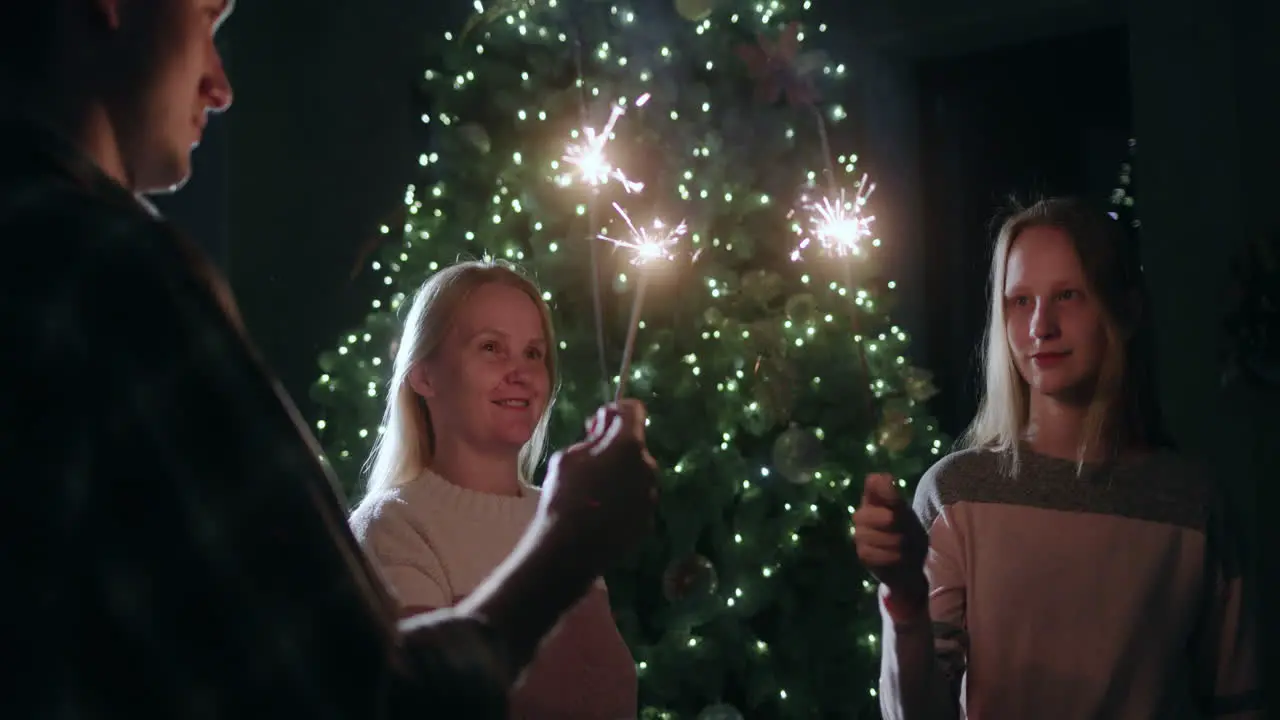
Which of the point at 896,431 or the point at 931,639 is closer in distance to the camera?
the point at 931,639

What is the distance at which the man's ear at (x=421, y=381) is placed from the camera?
6.17ft

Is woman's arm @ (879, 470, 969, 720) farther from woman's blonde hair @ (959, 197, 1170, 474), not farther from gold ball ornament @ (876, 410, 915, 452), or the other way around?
gold ball ornament @ (876, 410, 915, 452)

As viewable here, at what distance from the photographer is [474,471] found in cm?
182

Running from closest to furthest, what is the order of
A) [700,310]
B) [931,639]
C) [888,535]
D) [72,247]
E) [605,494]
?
[72,247] → [605,494] → [888,535] → [931,639] → [700,310]

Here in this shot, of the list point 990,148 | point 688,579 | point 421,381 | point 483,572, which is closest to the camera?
point 483,572

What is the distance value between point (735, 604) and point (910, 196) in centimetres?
170

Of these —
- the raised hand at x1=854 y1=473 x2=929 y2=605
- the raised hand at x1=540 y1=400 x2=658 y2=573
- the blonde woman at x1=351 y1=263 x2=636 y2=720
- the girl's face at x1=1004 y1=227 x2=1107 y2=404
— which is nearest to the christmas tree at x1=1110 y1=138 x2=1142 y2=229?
the girl's face at x1=1004 y1=227 x2=1107 y2=404

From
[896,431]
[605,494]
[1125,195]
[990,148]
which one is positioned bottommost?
[896,431]

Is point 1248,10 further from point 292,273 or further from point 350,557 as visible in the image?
point 350,557

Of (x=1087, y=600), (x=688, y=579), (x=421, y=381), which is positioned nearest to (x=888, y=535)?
(x=1087, y=600)

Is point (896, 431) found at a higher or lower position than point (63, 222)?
lower

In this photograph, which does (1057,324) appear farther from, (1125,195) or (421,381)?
(1125,195)

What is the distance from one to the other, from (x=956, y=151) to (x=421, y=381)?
261 centimetres

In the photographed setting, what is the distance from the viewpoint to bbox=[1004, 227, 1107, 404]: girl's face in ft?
5.85
